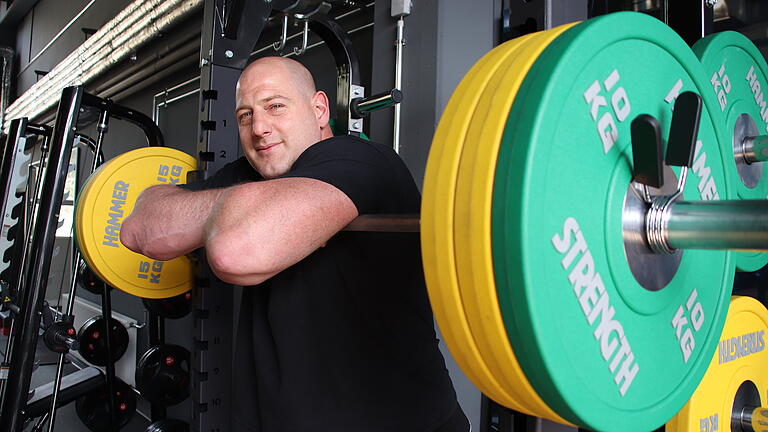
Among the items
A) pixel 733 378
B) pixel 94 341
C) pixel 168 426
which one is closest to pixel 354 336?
pixel 733 378

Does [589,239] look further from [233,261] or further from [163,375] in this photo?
[163,375]

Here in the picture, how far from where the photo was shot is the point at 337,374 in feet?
3.51

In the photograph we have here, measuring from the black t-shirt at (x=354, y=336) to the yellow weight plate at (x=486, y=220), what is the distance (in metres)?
0.48

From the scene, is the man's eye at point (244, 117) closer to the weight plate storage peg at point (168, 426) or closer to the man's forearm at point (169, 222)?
the man's forearm at point (169, 222)

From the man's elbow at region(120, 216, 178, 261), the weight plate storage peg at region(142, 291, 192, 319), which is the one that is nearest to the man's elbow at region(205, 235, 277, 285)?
the man's elbow at region(120, 216, 178, 261)

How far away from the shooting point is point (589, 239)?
0.54 m

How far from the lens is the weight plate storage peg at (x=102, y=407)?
3020 mm

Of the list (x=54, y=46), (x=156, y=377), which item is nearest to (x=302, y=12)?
(x=156, y=377)

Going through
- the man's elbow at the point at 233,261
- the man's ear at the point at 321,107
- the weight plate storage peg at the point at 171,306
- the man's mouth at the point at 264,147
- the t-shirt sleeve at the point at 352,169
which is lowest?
the weight plate storage peg at the point at 171,306

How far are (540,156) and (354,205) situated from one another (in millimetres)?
489

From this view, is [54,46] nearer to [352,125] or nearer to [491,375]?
[352,125]

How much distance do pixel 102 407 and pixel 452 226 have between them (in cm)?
324

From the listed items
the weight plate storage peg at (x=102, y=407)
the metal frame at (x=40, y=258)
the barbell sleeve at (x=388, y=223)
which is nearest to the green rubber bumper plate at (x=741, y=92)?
the barbell sleeve at (x=388, y=223)

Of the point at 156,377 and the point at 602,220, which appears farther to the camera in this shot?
the point at 156,377
